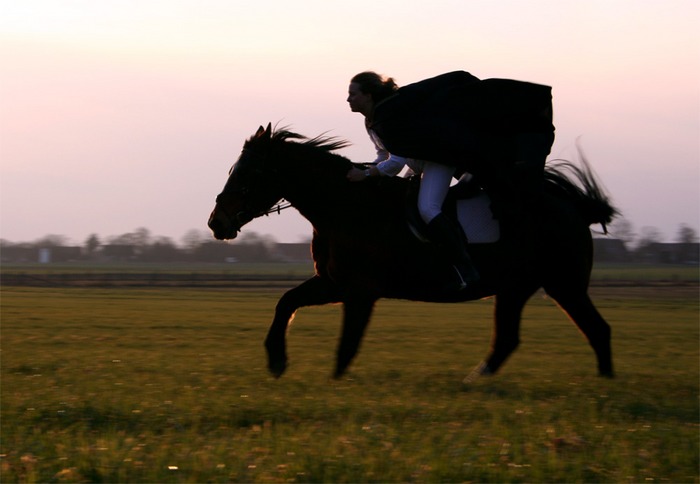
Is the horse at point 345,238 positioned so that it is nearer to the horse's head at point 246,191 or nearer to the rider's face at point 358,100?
the horse's head at point 246,191

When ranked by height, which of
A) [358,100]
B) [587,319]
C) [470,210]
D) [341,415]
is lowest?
[341,415]

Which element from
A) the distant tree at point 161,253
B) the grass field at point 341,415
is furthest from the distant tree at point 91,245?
the grass field at point 341,415

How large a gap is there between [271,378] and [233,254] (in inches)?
5186

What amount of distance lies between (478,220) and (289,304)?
6.58 ft

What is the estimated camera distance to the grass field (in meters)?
5.94

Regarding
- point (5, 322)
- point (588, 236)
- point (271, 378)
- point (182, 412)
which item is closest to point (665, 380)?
point (588, 236)

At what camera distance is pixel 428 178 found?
9383 mm

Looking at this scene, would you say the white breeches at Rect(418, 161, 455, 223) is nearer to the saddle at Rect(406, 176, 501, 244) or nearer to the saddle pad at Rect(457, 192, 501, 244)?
the saddle at Rect(406, 176, 501, 244)

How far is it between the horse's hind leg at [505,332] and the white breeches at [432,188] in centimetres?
158

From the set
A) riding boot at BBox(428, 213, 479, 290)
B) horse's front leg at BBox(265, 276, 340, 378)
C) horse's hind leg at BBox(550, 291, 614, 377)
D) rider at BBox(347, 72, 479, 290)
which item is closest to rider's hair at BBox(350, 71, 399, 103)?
rider at BBox(347, 72, 479, 290)

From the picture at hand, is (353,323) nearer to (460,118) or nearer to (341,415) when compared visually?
(341,415)

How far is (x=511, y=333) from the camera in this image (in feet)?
34.4

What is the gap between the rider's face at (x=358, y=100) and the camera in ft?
30.8

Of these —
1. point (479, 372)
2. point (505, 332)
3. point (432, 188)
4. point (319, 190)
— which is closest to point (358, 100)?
point (319, 190)
